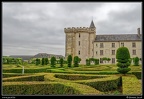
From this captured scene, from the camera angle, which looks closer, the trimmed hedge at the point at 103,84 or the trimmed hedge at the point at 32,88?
the trimmed hedge at the point at 32,88

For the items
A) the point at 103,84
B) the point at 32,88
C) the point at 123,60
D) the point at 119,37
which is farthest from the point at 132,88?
the point at 119,37

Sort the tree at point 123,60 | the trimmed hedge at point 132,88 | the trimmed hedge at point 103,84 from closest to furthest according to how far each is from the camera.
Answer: the trimmed hedge at point 132,88 < the trimmed hedge at point 103,84 < the tree at point 123,60

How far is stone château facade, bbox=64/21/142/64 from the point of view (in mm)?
38750

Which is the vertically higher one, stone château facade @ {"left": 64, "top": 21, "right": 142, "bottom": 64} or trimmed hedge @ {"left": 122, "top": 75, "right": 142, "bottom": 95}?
stone château facade @ {"left": 64, "top": 21, "right": 142, "bottom": 64}

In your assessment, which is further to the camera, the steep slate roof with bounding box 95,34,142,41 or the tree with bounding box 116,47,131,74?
the steep slate roof with bounding box 95,34,142,41

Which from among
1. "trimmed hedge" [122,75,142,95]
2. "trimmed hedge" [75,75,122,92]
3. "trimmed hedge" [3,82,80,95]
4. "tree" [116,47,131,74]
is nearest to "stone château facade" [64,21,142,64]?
"tree" [116,47,131,74]

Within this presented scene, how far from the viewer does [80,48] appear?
39.6 meters

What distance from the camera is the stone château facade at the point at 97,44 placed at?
38750mm

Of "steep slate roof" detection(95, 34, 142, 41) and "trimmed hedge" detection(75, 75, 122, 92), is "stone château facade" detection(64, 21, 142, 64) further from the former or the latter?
"trimmed hedge" detection(75, 75, 122, 92)

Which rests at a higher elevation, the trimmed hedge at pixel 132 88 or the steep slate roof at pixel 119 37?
the steep slate roof at pixel 119 37

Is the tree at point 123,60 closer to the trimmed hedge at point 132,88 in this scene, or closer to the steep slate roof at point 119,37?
the trimmed hedge at point 132,88

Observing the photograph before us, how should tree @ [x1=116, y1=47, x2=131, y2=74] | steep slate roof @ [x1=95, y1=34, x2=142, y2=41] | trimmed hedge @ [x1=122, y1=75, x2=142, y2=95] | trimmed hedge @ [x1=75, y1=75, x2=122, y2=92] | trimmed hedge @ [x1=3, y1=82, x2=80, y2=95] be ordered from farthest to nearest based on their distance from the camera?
steep slate roof @ [x1=95, y1=34, x2=142, y2=41], tree @ [x1=116, y1=47, x2=131, y2=74], trimmed hedge @ [x1=75, y1=75, x2=122, y2=92], trimmed hedge @ [x1=3, y1=82, x2=80, y2=95], trimmed hedge @ [x1=122, y1=75, x2=142, y2=95]

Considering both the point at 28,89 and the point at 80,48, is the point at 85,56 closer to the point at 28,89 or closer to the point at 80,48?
the point at 80,48

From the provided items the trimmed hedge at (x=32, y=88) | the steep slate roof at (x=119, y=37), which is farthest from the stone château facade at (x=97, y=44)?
the trimmed hedge at (x=32, y=88)
